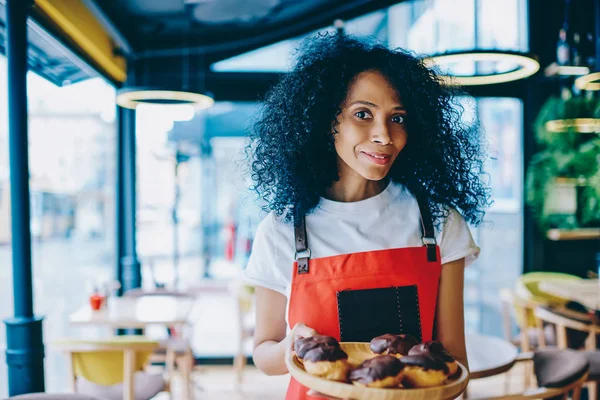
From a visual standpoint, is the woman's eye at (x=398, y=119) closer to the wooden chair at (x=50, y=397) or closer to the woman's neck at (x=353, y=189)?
the woman's neck at (x=353, y=189)

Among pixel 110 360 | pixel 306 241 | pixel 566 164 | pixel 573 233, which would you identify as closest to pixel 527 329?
pixel 573 233

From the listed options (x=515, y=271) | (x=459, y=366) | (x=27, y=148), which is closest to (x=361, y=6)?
(x=515, y=271)

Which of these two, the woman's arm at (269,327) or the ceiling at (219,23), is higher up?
the ceiling at (219,23)

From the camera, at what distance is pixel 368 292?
45.9 inches

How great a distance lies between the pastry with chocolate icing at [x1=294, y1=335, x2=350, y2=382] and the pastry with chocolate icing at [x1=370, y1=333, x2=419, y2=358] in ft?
0.28

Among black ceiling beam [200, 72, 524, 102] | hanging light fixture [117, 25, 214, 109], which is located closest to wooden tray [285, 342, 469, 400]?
hanging light fixture [117, 25, 214, 109]

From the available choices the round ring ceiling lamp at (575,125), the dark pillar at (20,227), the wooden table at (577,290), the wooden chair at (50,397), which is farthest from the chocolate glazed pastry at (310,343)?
the round ring ceiling lamp at (575,125)

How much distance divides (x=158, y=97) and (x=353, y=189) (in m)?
2.31

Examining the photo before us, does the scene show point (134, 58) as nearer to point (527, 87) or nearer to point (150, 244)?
point (150, 244)

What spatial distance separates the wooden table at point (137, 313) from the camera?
119 inches

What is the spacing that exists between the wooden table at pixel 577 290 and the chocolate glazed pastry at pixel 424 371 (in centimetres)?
270

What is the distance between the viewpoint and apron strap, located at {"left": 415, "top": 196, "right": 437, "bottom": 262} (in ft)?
3.87

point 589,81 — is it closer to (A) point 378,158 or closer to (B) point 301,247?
(A) point 378,158

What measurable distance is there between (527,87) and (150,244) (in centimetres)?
385
